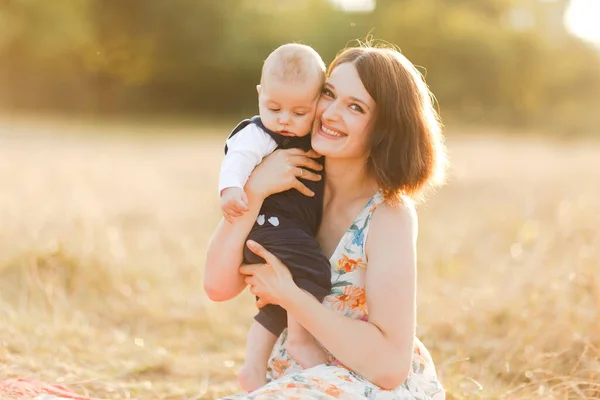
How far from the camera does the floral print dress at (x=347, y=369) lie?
2416 millimetres

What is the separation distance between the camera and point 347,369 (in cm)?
256

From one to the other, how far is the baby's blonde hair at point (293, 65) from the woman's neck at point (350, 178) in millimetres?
321

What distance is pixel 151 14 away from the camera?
18562 mm

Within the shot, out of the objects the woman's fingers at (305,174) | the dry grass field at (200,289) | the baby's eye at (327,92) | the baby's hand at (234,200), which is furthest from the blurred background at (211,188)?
the baby's hand at (234,200)

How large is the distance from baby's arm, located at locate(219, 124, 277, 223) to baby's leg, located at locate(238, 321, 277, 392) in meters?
0.52

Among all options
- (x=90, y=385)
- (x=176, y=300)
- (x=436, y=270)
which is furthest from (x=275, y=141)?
(x=436, y=270)

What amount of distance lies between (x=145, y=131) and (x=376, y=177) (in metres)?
14.7

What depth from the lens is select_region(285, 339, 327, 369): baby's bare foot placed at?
2744 mm

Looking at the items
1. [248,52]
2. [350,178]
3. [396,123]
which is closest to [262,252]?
[350,178]

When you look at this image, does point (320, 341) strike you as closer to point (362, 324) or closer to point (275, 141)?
point (362, 324)

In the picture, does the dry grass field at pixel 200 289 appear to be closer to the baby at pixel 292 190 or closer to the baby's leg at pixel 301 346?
the baby's leg at pixel 301 346

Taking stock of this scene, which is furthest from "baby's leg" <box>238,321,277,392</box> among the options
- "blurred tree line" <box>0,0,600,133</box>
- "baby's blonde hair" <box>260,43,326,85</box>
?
"blurred tree line" <box>0,0,600,133</box>

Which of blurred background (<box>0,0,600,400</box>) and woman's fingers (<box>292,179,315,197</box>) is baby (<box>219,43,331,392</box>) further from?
blurred background (<box>0,0,600,400</box>)

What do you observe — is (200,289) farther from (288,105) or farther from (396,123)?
(396,123)
